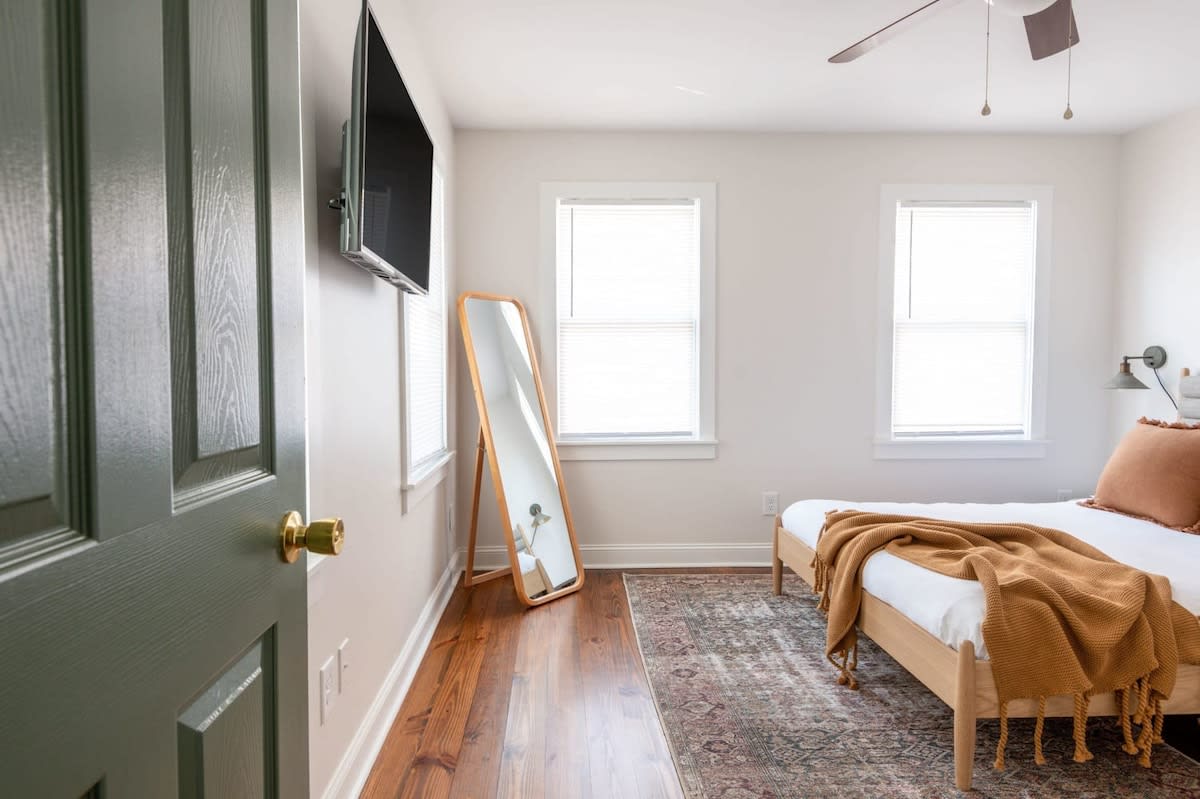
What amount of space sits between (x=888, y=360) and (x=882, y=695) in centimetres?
221

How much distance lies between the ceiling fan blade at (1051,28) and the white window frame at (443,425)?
240 centimetres

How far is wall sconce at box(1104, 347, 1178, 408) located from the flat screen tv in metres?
3.60

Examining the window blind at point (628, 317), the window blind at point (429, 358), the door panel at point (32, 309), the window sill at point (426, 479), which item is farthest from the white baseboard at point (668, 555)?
the door panel at point (32, 309)

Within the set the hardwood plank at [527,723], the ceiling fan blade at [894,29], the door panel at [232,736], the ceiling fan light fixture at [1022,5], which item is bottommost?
the hardwood plank at [527,723]

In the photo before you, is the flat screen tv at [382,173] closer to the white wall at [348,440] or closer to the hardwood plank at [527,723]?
the white wall at [348,440]

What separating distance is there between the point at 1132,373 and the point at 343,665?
14.6 ft

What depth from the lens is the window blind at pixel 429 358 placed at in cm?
274

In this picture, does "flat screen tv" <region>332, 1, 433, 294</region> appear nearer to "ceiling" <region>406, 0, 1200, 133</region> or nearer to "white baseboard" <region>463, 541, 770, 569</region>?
"ceiling" <region>406, 0, 1200, 133</region>

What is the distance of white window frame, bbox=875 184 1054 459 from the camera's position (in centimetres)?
406

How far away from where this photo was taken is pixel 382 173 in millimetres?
1804

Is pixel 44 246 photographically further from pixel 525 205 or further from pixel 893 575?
pixel 525 205

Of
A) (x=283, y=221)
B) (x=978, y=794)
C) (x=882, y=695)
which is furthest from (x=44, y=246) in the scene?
(x=882, y=695)

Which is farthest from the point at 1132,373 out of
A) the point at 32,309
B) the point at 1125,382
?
the point at 32,309

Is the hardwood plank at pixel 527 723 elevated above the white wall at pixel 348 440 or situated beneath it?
situated beneath
